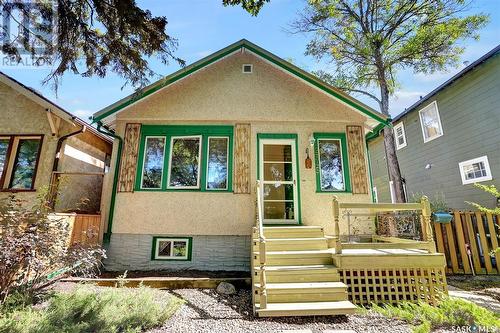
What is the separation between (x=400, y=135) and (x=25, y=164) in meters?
15.5

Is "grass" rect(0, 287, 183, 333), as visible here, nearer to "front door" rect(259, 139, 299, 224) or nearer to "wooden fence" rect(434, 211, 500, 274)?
"front door" rect(259, 139, 299, 224)

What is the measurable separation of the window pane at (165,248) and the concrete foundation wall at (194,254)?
19 cm

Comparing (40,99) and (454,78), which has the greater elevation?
(454,78)

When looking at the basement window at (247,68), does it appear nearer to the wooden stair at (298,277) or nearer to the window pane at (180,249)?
the wooden stair at (298,277)

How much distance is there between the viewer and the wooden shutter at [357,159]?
23.3ft

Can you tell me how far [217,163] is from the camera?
7309mm

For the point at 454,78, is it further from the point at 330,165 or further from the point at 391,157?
the point at 330,165

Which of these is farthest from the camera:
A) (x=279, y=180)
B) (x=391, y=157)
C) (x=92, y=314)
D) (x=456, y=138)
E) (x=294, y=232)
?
(x=391, y=157)

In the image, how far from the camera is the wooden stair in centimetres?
409

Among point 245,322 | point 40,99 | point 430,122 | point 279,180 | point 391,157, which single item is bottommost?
point 245,322

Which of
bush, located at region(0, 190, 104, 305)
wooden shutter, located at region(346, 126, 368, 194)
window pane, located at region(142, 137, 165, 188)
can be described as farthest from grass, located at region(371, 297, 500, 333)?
window pane, located at region(142, 137, 165, 188)

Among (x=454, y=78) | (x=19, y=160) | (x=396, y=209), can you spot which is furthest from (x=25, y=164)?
(x=454, y=78)

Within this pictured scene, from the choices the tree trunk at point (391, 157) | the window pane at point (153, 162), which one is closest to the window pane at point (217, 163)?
the window pane at point (153, 162)

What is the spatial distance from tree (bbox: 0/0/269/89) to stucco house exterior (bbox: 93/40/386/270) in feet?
7.46
